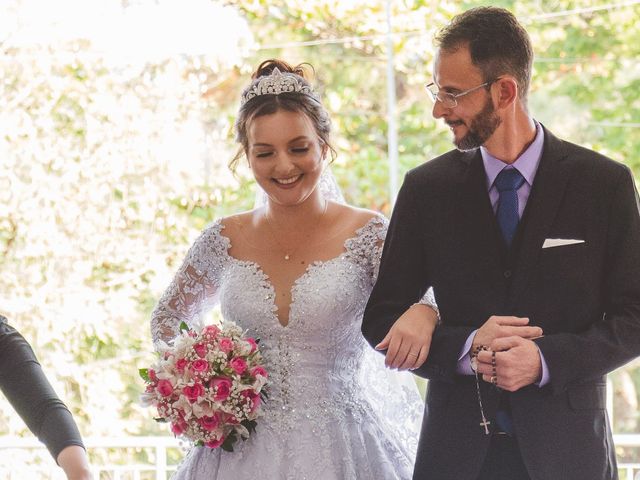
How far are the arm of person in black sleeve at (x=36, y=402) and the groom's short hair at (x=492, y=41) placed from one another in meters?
1.14

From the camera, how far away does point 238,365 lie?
2502mm

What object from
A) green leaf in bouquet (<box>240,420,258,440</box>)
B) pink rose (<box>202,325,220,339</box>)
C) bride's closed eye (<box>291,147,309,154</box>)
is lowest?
green leaf in bouquet (<box>240,420,258,440</box>)

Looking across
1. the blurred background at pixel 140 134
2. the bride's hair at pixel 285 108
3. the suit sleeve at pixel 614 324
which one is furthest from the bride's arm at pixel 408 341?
the blurred background at pixel 140 134

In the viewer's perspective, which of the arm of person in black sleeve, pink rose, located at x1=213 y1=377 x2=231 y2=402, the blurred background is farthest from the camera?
the blurred background

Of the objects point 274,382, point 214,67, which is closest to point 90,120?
point 214,67

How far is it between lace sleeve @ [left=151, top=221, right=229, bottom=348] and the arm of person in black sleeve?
1245 mm

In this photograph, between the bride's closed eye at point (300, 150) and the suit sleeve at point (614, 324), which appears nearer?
the suit sleeve at point (614, 324)

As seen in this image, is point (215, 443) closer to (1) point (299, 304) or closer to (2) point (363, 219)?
(1) point (299, 304)

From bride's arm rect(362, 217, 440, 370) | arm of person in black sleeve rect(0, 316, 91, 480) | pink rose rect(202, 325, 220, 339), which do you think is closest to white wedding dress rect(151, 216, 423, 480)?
pink rose rect(202, 325, 220, 339)

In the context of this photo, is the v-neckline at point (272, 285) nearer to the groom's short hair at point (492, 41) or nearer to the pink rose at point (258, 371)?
the pink rose at point (258, 371)

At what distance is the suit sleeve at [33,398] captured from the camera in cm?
162

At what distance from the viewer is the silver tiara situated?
9.30 feet

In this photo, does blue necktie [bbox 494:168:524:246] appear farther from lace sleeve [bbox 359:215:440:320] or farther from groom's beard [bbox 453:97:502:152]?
lace sleeve [bbox 359:215:440:320]

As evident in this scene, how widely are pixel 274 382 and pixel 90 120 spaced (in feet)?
13.2
